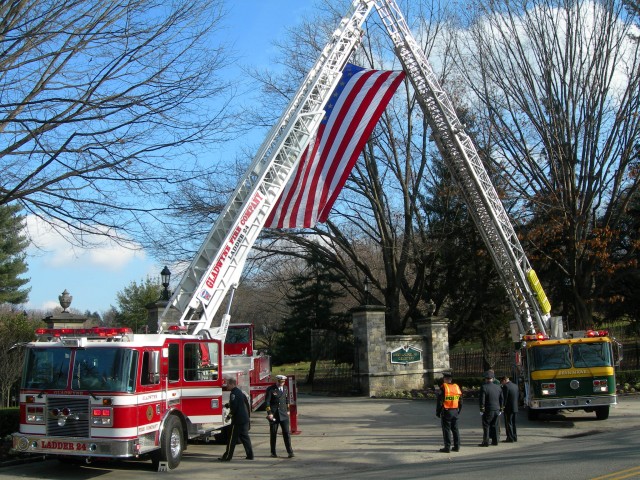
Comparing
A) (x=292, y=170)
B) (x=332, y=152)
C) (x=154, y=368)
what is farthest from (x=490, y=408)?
(x=154, y=368)

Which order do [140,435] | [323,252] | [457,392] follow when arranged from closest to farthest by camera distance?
[140,435] < [457,392] < [323,252]

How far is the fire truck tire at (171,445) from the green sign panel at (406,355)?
48.3ft

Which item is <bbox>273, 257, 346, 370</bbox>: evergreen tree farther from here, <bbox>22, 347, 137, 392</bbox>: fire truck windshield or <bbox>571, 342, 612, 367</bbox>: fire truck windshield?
<bbox>22, 347, 137, 392</bbox>: fire truck windshield

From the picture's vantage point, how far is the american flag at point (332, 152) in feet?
48.7

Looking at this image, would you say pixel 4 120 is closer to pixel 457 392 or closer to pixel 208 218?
pixel 457 392

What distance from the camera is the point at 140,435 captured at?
1048 cm

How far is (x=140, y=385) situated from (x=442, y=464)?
17.1 feet

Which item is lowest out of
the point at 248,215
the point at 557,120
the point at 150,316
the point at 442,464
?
the point at 442,464

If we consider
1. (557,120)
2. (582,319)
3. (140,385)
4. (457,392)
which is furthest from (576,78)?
(140,385)

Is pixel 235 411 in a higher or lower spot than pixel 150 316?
lower

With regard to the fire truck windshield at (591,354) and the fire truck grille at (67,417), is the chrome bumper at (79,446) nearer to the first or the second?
the fire truck grille at (67,417)

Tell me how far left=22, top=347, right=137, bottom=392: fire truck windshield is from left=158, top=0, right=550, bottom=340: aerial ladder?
1.53 meters

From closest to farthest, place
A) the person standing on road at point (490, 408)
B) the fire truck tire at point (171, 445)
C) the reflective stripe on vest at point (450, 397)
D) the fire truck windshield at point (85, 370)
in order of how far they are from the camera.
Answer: the fire truck windshield at point (85, 370) < the fire truck tire at point (171, 445) < the reflective stripe on vest at point (450, 397) < the person standing on road at point (490, 408)

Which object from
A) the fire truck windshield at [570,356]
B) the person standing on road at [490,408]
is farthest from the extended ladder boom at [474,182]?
the person standing on road at [490,408]
